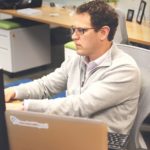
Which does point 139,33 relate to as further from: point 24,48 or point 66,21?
point 24,48

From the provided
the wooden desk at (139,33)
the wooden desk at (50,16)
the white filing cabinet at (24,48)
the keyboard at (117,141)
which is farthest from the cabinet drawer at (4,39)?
the keyboard at (117,141)

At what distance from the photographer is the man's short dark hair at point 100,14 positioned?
1556 millimetres

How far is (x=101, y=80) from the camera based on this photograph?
1554mm

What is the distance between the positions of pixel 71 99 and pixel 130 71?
30 cm

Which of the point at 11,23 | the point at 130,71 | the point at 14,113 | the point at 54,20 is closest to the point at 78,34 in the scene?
the point at 130,71

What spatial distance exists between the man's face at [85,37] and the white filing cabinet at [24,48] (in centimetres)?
265

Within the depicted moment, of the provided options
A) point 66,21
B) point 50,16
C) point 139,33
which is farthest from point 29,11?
point 139,33

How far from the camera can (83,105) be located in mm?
1514

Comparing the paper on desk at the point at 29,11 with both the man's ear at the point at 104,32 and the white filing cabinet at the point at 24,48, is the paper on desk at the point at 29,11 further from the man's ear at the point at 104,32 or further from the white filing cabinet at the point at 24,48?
the man's ear at the point at 104,32

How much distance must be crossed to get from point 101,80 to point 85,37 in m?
0.22

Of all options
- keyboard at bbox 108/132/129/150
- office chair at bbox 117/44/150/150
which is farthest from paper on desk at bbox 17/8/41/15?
keyboard at bbox 108/132/129/150

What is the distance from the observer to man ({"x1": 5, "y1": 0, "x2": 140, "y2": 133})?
1.50 m

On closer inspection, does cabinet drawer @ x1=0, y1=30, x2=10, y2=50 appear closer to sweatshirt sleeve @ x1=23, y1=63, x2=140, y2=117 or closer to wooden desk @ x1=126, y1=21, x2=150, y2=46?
wooden desk @ x1=126, y1=21, x2=150, y2=46

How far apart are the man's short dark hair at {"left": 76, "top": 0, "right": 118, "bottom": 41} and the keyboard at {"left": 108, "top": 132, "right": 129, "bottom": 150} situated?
0.47 meters
